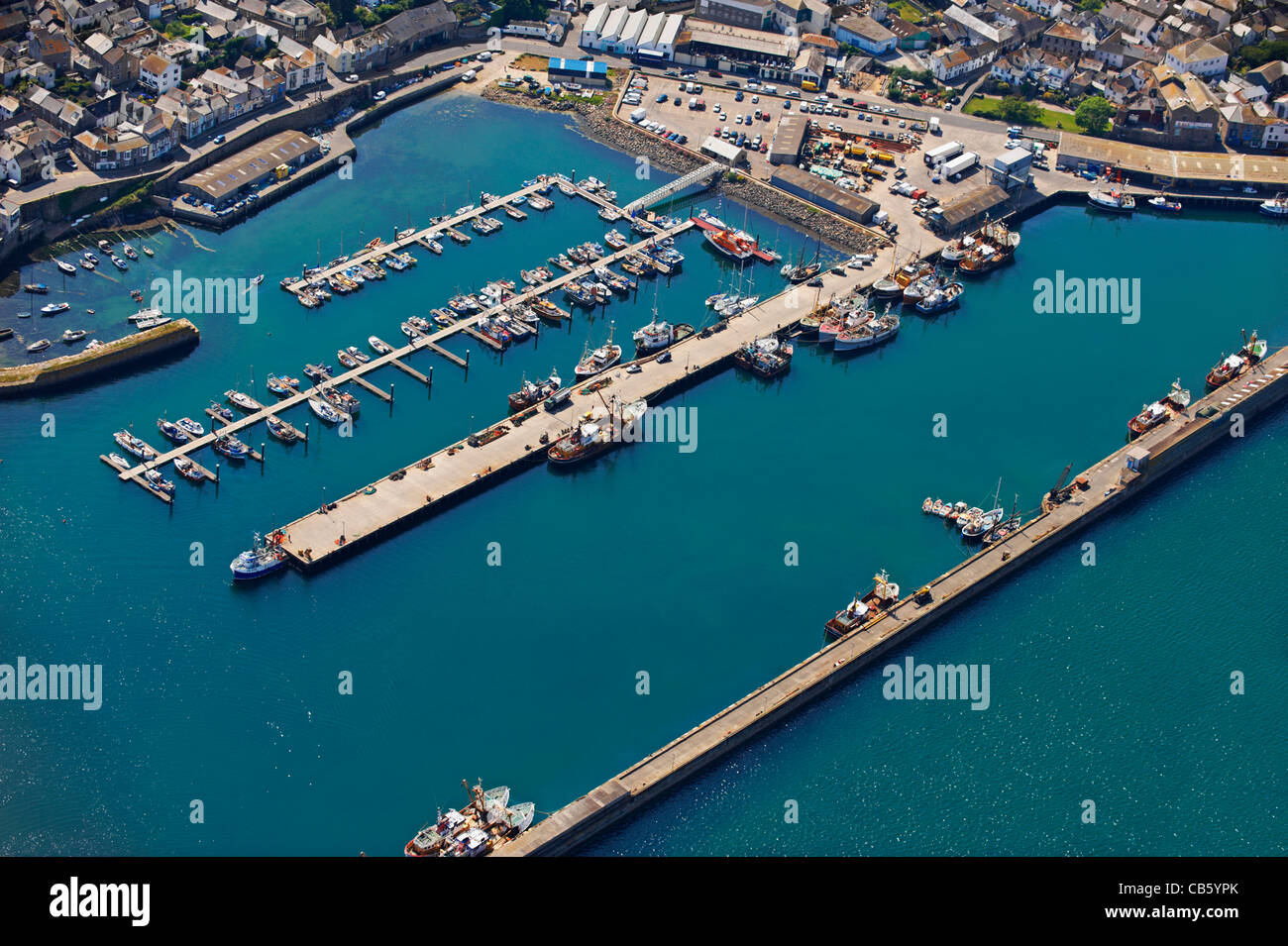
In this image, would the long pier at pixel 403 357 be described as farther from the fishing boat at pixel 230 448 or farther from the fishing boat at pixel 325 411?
the fishing boat at pixel 325 411

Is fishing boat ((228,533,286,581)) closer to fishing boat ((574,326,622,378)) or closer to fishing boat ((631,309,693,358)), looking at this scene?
fishing boat ((574,326,622,378))

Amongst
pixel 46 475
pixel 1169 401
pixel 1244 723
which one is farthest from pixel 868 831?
pixel 46 475

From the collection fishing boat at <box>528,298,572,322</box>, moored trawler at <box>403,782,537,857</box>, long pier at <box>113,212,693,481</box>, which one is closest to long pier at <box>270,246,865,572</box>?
long pier at <box>113,212,693,481</box>

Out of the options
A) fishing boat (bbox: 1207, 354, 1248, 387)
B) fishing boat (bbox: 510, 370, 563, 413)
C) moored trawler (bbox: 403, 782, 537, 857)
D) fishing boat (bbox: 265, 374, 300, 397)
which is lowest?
moored trawler (bbox: 403, 782, 537, 857)

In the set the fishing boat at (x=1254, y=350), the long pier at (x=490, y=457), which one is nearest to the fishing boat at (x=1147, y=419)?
the fishing boat at (x=1254, y=350)

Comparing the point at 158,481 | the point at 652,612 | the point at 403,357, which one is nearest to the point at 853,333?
the point at 403,357

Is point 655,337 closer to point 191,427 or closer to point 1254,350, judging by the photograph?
point 191,427

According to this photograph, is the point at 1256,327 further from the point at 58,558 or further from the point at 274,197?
the point at 58,558
